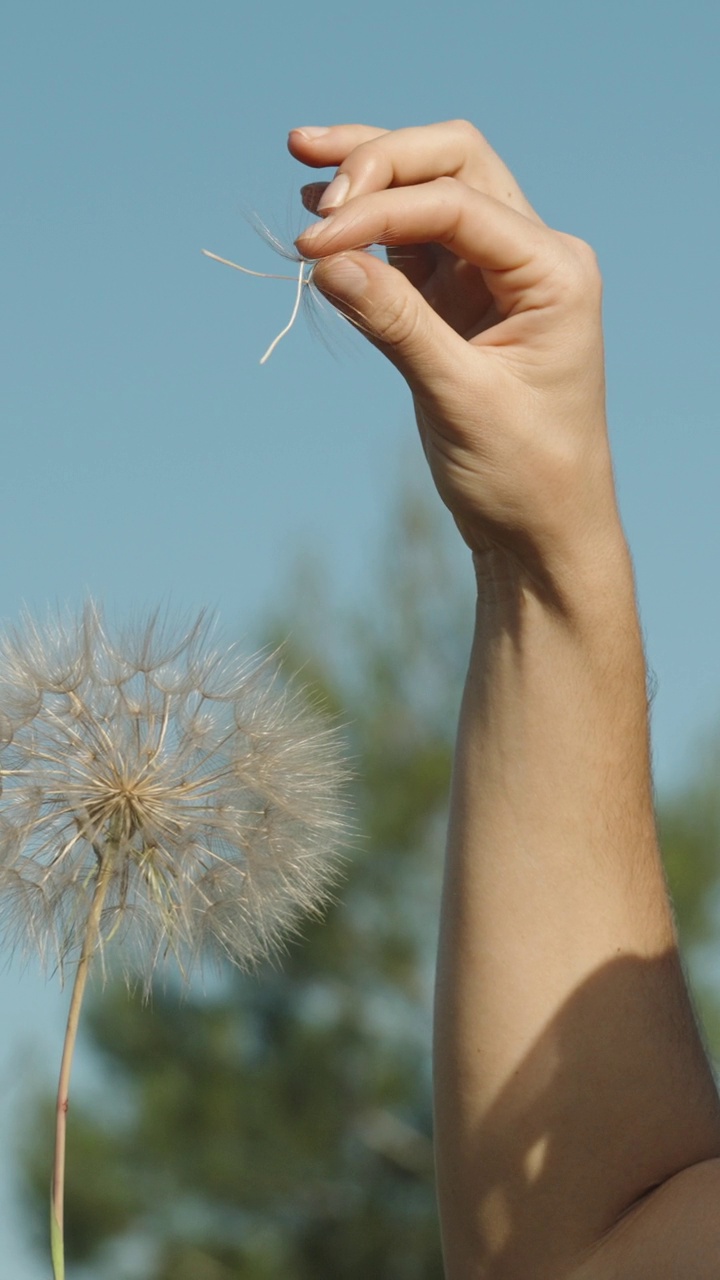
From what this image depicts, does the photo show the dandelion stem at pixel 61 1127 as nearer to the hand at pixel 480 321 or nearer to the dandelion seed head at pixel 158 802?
the dandelion seed head at pixel 158 802

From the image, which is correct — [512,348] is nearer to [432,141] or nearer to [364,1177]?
[432,141]

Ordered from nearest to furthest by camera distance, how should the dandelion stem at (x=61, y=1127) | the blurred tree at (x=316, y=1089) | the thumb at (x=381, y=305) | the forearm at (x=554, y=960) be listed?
1. the dandelion stem at (x=61, y=1127)
2. the thumb at (x=381, y=305)
3. the forearm at (x=554, y=960)
4. the blurred tree at (x=316, y=1089)

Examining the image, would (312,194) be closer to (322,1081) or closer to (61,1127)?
(61,1127)

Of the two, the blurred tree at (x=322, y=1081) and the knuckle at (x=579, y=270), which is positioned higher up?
the knuckle at (x=579, y=270)

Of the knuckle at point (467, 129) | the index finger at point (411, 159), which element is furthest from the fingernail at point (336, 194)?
the knuckle at point (467, 129)

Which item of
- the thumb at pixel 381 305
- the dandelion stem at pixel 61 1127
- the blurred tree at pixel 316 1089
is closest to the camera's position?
the dandelion stem at pixel 61 1127

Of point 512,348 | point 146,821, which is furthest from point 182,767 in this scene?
point 512,348
